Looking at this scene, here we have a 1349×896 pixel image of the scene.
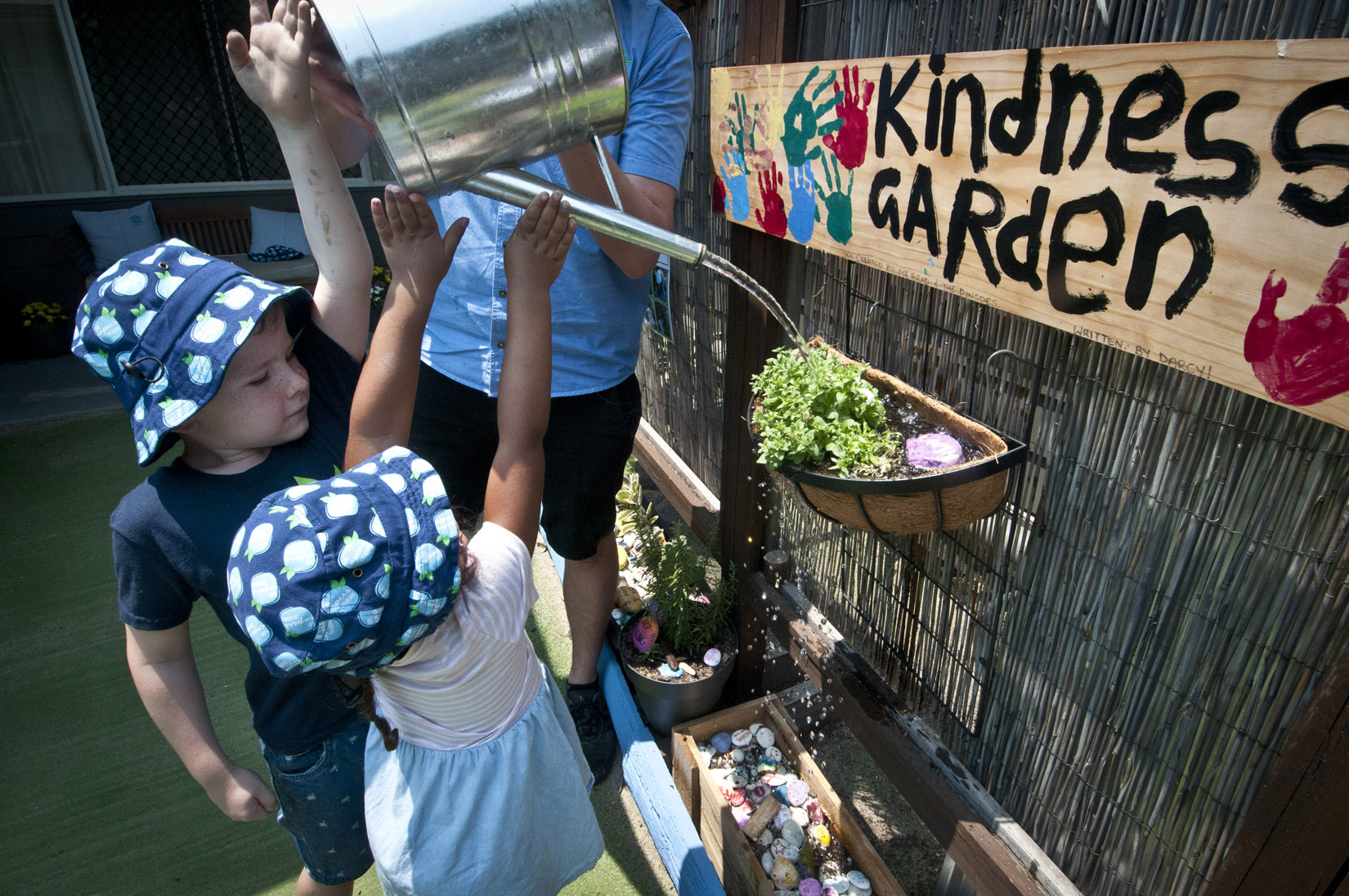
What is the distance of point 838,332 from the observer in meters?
1.76

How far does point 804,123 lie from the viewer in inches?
58.5

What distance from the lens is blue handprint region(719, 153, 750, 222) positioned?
180 centimetres

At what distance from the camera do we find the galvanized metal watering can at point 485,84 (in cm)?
96

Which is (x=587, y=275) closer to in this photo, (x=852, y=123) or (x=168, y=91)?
(x=852, y=123)

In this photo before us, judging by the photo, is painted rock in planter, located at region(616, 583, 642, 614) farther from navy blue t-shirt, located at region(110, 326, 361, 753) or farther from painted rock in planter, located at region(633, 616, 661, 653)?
navy blue t-shirt, located at region(110, 326, 361, 753)

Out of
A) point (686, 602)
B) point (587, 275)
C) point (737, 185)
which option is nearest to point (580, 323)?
point (587, 275)

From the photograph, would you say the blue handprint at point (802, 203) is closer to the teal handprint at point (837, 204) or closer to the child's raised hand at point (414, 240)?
the teal handprint at point (837, 204)

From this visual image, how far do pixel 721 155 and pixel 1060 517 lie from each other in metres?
1.21

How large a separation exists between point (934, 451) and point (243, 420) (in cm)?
122

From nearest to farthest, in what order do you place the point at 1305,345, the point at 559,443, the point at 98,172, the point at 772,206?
1. the point at 1305,345
2. the point at 772,206
3. the point at 559,443
4. the point at 98,172

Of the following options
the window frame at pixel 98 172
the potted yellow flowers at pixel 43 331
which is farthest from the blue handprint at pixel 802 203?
the potted yellow flowers at pixel 43 331

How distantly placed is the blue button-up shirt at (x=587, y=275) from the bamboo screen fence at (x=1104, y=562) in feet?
1.11

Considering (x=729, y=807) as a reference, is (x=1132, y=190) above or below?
above

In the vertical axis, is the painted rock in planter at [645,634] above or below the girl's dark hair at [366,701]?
below
